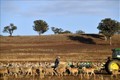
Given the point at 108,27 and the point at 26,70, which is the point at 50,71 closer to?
the point at 26,70

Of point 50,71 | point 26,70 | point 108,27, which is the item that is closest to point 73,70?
point 50,71

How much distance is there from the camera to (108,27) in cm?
10994

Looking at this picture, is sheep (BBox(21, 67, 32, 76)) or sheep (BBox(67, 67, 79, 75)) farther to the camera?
sheep (BBox(21, 67, 32, 76))

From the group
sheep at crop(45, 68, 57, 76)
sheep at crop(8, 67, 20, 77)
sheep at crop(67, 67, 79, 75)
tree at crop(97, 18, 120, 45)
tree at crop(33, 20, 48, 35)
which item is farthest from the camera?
tree at crop(33, 20, 48, 35)

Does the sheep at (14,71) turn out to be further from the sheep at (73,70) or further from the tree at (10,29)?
the tree at (10,29)

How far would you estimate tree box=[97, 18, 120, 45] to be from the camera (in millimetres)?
108688

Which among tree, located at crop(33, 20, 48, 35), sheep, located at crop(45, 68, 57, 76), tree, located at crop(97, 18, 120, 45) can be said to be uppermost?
tree, located at crop(33, 20, 48, 35)

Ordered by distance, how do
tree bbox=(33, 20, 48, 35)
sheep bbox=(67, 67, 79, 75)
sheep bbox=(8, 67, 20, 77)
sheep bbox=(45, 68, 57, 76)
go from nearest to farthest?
sheep bbox=(67, 67, 79, 75), sheep bbox=(45, 68, 57, 76), sheep bbox=(8, 67, 20, 77), tree bbox=(33, 20, 48, 35)

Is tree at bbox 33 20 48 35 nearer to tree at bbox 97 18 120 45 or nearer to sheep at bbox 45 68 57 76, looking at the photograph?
tree at bbox 97 18 120 45

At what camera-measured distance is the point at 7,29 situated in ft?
504

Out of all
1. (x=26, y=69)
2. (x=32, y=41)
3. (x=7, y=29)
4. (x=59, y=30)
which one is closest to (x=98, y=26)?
(x=32, y=41)

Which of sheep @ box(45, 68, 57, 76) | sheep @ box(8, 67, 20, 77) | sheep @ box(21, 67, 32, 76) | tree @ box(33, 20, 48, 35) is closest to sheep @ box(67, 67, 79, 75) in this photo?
sheep @ box(45, 68, 57, 76)

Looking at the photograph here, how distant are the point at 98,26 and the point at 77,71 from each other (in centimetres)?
8195

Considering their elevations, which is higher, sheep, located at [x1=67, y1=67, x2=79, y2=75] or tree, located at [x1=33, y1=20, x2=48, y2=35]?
tree, located at [x1=33, y1=20, x2=48, y2=35]
